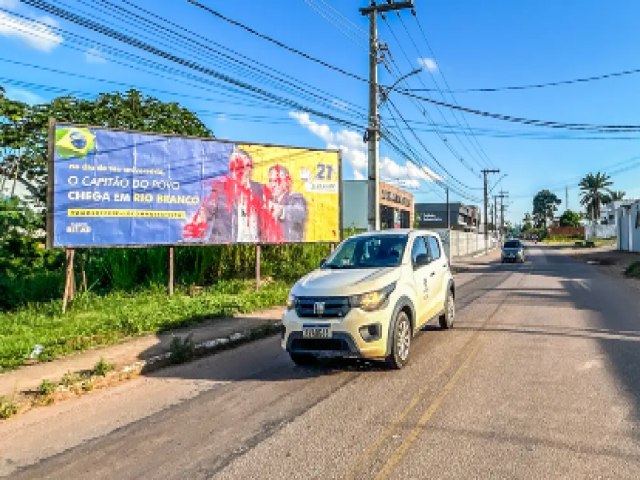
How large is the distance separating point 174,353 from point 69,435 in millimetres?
2914

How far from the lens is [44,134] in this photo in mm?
21906

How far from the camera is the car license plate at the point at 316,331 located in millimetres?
6750

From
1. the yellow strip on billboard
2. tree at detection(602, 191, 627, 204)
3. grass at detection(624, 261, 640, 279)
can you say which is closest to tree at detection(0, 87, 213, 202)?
the yellow strip on billboard

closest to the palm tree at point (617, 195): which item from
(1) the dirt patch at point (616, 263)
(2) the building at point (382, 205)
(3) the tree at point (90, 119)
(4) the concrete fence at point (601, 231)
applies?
(4) the concrete fence at point (601, 231)

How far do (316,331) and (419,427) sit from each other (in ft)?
7.02

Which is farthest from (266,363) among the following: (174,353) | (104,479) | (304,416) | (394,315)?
(104,479)

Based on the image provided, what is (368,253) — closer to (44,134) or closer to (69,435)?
(69,435)

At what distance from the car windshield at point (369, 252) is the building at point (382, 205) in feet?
104

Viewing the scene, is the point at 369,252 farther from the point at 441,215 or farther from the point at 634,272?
the point at 441,215

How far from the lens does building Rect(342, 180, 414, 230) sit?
6134cm

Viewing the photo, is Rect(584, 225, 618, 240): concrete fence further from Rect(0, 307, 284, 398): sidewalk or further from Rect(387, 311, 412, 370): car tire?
Rect(387, 311, 412, 370): car tire

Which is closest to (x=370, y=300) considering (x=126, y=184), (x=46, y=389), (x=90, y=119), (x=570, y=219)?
(x=46, y=389)

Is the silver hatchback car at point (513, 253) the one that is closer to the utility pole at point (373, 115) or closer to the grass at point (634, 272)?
the grass at point (634, 272)

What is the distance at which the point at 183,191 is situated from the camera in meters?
13.5
